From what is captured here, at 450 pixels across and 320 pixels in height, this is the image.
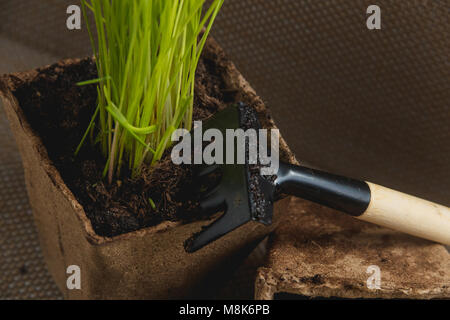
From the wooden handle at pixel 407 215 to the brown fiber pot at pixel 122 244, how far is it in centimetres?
14

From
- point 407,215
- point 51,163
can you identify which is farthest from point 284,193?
point 51,163

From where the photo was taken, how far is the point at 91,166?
75cm

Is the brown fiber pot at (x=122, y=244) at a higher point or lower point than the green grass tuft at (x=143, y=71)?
lower

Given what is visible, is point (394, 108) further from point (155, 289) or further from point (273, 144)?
point (155, 289)

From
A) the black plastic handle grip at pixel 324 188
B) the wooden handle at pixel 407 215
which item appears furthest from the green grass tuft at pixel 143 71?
the wooden handle at pixel 407 215

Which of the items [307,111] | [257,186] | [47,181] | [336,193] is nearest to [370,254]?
[336,193]

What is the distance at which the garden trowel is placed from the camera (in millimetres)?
691

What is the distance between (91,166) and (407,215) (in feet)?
1.66

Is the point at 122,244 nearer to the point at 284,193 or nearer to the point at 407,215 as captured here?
the point at 284,193

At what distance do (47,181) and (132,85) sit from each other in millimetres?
218

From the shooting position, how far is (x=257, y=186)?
0.70 meters

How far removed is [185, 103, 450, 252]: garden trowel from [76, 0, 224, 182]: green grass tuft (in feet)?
0.26

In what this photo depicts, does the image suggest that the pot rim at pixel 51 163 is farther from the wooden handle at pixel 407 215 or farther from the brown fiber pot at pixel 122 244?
the wooden handle at pixel 407 215

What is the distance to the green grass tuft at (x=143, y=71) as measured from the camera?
2.08 ft
